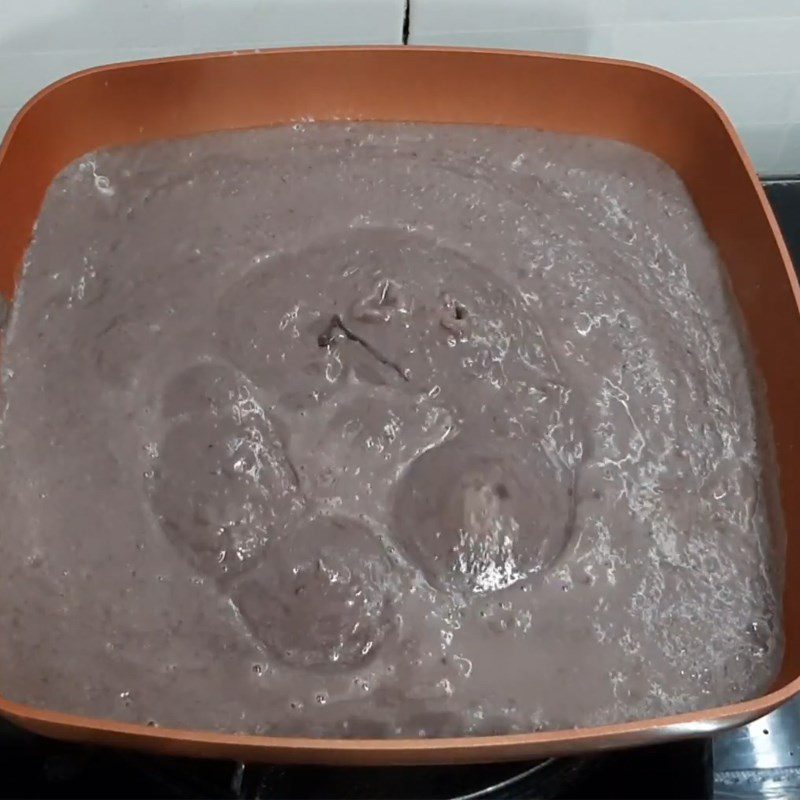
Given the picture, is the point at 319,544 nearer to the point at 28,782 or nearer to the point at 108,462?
the point at 108,462

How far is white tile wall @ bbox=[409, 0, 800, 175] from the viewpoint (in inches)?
34.3

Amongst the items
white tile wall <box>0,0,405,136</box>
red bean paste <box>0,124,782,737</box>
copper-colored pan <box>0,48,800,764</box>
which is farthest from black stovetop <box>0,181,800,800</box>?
white tile wall <box>0,0,405,136</box>

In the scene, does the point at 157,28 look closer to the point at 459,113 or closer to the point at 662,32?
the point at 459,113

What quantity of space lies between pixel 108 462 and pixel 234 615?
0.15 meters

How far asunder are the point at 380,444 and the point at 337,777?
0.25 meters

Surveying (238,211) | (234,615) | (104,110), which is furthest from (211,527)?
(104,110)

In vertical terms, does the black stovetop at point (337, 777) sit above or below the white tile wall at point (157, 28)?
below

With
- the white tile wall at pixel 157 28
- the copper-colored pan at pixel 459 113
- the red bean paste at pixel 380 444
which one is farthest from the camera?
the white tile wall at pixel 157 28

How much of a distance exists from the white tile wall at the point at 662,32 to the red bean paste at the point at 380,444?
12cm

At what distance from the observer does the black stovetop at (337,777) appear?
0.68 m

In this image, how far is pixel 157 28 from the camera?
854 millimetres

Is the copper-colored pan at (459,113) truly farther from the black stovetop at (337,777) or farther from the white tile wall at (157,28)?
the black stovetop at (337,777)

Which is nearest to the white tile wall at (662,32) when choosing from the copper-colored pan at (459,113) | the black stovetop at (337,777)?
the copper-colored pan at (459,113)

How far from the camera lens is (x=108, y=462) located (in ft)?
2.23
